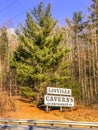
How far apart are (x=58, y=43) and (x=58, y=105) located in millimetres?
7501

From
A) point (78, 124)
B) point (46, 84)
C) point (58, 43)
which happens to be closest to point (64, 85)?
point (46, 84)

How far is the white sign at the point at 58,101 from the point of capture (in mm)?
32250

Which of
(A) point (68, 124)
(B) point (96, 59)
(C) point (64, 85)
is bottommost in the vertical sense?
(A) point (68, 124)

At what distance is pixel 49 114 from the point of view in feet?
107

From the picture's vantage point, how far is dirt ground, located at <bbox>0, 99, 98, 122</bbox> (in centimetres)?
3015

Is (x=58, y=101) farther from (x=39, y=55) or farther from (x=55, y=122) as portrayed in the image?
(x=55, y=122)

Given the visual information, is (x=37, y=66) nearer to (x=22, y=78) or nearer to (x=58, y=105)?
(x=22, y=78)

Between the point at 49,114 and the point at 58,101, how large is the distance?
1480mm

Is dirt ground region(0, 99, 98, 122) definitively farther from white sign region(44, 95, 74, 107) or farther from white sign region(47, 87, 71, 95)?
white sign region(47, 87, 71, 95)

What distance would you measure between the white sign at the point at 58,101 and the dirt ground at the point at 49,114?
836mm

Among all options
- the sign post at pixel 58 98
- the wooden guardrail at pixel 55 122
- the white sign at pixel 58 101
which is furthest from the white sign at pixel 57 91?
the wooden guardrail at pixel 55 122

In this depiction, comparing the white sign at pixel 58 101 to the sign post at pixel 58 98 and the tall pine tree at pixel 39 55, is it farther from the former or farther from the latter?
the tall pine tree at pixel 39 55

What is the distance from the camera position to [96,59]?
51594mm

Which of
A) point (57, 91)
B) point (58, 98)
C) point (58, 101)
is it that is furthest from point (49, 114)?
point (57, 91)
